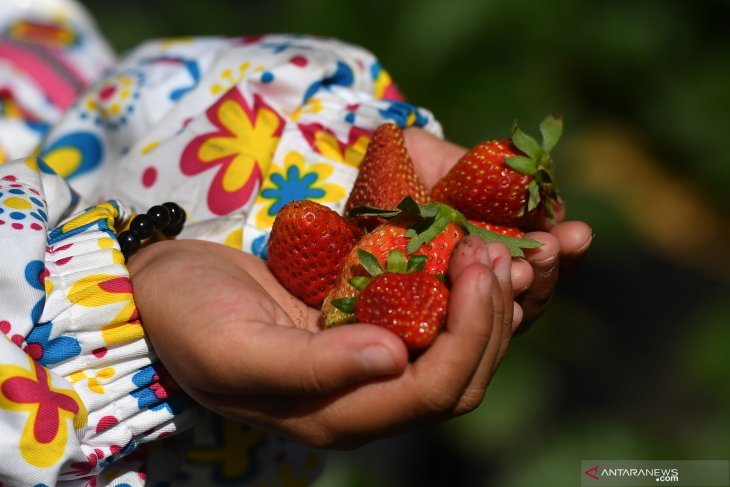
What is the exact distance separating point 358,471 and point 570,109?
149 centimetres

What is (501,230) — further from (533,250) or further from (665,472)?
(665,472)

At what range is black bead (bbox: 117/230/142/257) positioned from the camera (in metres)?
0.93

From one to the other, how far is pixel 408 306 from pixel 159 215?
384mm

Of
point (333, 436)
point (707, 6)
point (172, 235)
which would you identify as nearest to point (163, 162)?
point (172, 235)

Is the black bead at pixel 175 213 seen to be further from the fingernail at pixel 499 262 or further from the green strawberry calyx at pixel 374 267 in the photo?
the fingernail at pixel 499 262

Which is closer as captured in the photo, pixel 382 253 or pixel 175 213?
pixel 382 253

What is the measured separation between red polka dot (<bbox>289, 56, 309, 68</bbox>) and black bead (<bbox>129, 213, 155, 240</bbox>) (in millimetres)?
307

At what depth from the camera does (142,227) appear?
95 cm

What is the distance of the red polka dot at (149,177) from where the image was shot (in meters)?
1.10

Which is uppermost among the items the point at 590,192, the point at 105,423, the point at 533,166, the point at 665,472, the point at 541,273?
the point at 533,166

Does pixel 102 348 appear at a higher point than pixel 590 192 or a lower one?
higher

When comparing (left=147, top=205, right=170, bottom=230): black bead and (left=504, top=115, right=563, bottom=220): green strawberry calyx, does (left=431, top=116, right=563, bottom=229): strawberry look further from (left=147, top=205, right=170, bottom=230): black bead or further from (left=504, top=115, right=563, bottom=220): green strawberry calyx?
(left=147, top=205, right=170, bottom=230): black bead

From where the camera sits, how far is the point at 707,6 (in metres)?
2.67

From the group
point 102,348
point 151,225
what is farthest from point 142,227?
point 102,348
